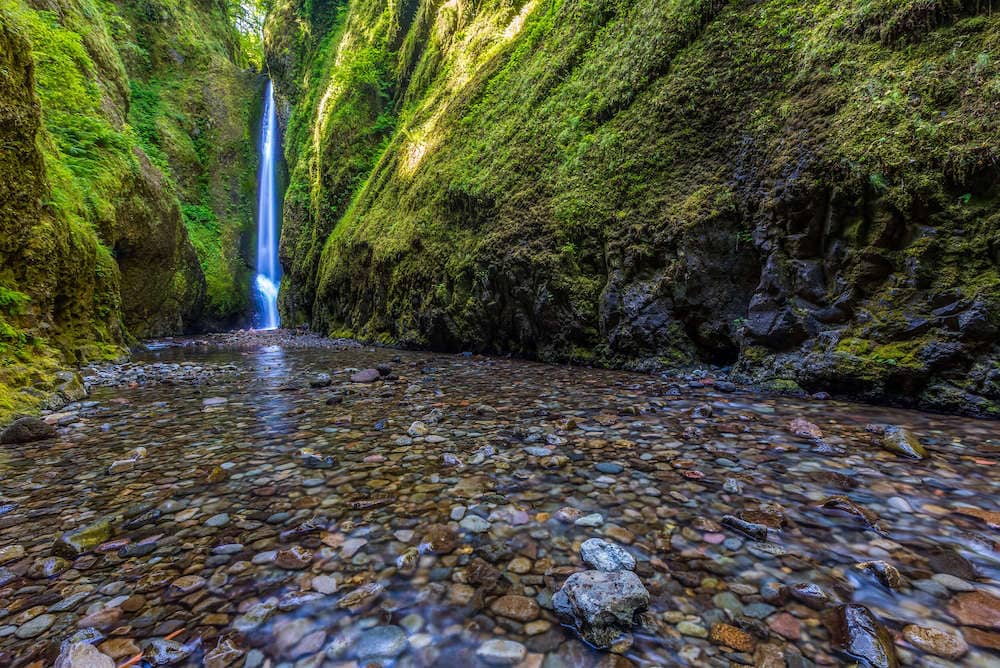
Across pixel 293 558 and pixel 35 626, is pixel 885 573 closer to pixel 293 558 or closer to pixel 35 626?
pixel 293 558

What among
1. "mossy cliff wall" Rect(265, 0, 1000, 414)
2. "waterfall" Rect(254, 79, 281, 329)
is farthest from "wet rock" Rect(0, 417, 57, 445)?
"waterfall" Rect(254, 79, 281, 329)

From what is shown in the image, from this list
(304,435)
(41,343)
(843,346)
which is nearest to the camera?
(304,435)

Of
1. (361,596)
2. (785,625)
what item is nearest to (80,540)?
(361,596)

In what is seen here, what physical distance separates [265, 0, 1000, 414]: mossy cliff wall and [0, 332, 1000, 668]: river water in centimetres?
108

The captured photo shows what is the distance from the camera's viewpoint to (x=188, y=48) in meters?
28.4

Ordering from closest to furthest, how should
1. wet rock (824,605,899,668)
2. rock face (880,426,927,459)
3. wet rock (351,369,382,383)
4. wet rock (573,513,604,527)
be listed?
wet rock (824,605,899,668) < wet rock (573,513,604,527) < rock face (880,426,927,459) < wet rock (351,369,382,383)

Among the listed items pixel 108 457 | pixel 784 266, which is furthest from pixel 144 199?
pixel 784 266

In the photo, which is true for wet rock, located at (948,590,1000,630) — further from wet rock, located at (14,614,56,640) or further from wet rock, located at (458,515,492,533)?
wet rock, located at (14,614,56,640)

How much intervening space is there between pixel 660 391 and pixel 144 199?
1546cm

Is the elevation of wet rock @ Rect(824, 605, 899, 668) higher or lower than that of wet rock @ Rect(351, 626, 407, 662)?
higher

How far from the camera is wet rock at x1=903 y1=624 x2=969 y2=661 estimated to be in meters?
1.18

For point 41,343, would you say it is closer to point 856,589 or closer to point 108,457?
point 108,457

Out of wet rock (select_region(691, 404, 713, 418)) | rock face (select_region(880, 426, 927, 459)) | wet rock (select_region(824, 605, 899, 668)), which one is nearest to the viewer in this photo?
wet rock (select_region(824, 605, 899, 668))

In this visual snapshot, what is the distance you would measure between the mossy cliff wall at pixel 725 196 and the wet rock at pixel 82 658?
542cm
